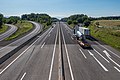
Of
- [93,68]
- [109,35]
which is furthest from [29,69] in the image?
[109,35]

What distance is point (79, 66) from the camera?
27875 mm

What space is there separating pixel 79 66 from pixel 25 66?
7615mm

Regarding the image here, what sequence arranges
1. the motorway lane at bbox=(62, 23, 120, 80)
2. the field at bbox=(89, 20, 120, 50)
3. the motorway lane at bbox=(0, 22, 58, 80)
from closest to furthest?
the motorway lane at bbox=(0, 22, 58, 80) → the motorway lane at bbox=(62, 23, 120, 80) → the field at bbox=(89, 20, 120, 50)

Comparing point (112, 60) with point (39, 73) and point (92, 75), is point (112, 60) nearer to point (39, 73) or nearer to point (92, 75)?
point (92, 75)

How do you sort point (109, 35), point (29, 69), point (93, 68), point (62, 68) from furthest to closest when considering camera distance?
point (109, 35) < point (93, 68) < point (62, 68) < point (29, 69)

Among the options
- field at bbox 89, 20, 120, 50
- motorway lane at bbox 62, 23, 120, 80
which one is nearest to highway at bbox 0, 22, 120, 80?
motorway lane at bbox 62, 23, 120, 80

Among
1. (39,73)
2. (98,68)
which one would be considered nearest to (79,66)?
(98,68)

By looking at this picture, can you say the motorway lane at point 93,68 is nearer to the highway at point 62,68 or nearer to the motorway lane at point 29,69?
the highway at point 62,68

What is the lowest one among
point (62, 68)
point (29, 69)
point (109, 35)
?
point (109, 35)

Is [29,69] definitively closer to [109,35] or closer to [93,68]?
[93,68]

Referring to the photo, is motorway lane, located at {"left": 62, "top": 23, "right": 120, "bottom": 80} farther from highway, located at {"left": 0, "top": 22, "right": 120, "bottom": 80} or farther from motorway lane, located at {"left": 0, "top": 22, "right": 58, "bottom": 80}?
motorway lane, located at {"left": 0, "top": 22, "right": 58, "bottom": 80}

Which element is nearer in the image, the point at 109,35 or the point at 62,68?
the point at 62,68

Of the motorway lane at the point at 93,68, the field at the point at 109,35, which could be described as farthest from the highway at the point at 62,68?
the field at the point at 109,35

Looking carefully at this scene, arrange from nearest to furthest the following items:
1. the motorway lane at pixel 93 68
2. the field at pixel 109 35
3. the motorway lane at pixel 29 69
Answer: the motorway lane at pixel 29 69 < the motorway lane at pixel 93 68 < the field at pixel 109 35
